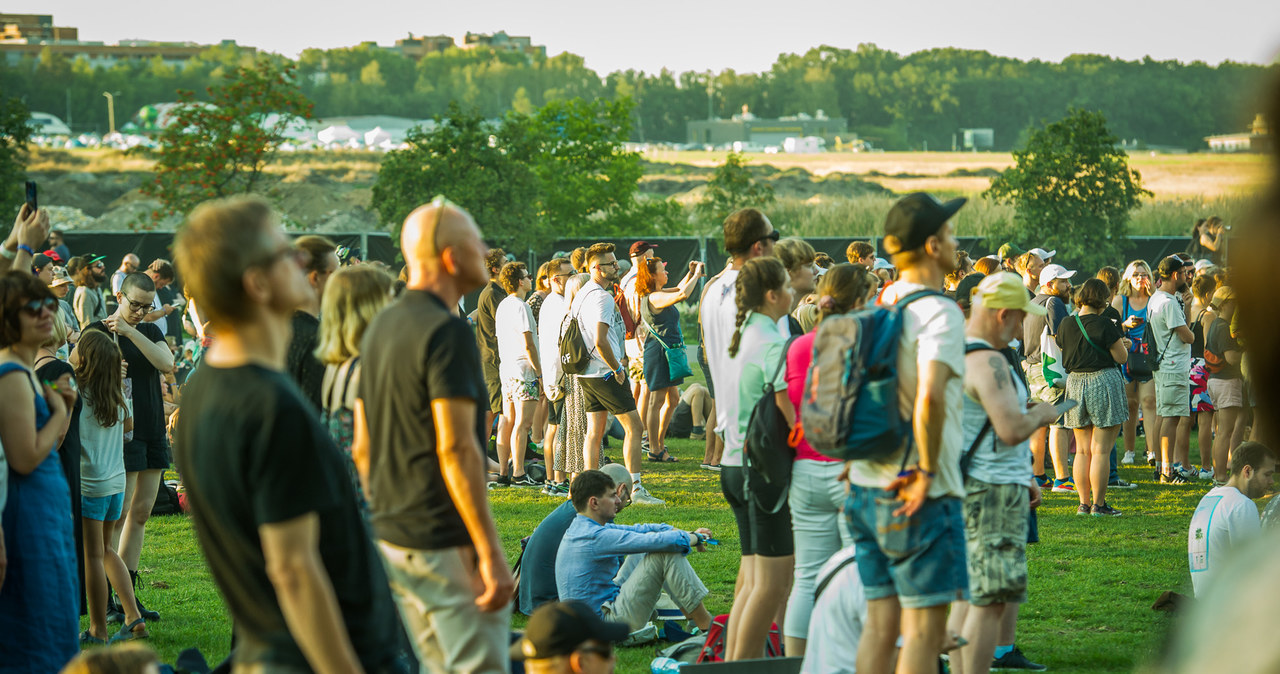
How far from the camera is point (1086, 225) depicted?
24.1 metres

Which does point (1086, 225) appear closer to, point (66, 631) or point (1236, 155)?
point (66, 631)

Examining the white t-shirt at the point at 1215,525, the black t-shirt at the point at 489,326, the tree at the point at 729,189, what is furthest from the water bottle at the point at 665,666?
the tree at the point at 729,189

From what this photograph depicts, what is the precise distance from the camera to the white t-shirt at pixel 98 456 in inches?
243

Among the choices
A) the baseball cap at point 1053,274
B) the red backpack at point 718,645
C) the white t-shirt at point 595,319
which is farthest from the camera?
the baseball cap at point 1053,274

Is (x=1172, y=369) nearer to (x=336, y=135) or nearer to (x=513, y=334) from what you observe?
(x=513, y=334)

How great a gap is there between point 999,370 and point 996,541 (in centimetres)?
73

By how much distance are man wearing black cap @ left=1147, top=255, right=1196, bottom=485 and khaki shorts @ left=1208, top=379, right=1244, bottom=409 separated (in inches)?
9.2

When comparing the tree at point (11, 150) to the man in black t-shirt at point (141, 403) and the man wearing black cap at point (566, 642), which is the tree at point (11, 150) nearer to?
the man in black t-shirt at point (141, 403)

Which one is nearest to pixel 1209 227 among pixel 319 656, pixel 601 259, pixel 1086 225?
pixel 601 259

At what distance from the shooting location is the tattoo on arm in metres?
4.88

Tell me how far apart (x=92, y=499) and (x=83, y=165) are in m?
61.1

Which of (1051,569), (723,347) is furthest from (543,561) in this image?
(1051,569)

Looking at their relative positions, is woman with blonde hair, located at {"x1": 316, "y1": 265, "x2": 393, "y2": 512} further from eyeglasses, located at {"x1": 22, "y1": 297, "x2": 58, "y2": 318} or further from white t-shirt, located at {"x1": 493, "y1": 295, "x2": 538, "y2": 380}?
white t-shirt, located at {"x1": 493, "y1": 295, "x2": 538, "y2": 380}

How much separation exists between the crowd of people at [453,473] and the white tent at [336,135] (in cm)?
8314
